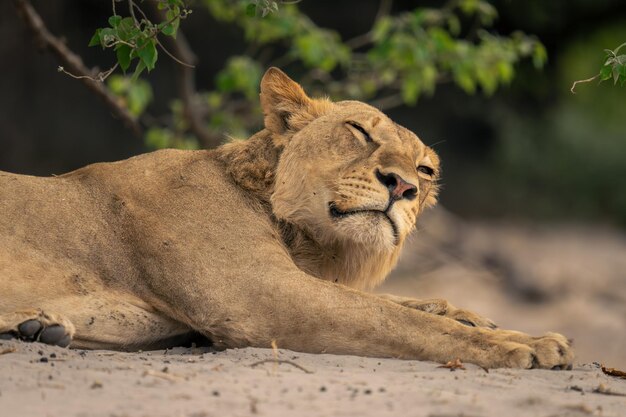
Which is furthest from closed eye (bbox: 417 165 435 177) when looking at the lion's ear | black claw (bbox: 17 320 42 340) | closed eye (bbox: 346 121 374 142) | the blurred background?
the blurred background

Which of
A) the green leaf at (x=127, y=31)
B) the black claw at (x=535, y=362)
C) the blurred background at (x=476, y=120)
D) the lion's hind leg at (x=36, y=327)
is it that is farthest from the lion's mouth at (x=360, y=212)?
the blurred background at (x=476, y=120)

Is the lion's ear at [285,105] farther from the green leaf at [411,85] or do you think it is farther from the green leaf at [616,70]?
the green leaf at [411,85]

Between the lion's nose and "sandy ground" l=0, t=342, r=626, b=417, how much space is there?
82cm

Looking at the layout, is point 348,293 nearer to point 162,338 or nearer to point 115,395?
point 162,338

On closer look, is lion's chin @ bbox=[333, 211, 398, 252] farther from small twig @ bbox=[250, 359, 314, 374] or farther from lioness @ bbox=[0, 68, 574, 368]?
small twig @ bbox=[250, 359, 314, 374]

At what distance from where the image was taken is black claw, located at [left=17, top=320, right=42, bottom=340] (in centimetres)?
402

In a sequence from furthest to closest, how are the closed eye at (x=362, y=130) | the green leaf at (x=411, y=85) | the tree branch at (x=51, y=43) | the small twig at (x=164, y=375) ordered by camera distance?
the green leaf at (x=411, y=85) < the tree branch at (x=51, y=43) < the closed eye at (x=362, y=130) < the small twig at (x=164, y=375)

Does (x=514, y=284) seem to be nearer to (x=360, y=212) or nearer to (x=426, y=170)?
(x=426, y=170)

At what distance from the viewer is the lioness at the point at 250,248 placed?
4.16 m

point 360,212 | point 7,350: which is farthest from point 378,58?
point 7,350

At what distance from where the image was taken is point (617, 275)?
11.0 m

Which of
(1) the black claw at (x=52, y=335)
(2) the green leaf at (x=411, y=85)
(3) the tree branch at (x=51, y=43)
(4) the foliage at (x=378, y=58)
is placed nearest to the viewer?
Answer: (1) the black claw at (x=52, y=335)

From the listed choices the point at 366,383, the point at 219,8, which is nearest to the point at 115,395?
the point at 366,383

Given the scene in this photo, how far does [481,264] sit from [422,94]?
498cm
